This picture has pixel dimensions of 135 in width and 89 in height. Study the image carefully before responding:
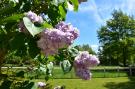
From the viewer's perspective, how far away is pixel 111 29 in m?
67.1

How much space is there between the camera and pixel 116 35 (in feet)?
214

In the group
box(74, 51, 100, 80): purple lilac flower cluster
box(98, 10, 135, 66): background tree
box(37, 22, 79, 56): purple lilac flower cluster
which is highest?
box(98, 10, 135, 66): background tree

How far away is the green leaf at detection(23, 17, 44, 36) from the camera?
74.9 inches

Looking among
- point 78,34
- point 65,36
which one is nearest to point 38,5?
point 78,34

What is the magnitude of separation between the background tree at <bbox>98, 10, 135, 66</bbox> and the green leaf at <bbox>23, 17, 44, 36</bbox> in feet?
195

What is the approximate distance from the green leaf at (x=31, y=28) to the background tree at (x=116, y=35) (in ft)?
195

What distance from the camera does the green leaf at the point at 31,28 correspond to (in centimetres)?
190

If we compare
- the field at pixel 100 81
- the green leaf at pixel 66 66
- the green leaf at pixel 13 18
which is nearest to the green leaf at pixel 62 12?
the green leaf at pixel 66 66

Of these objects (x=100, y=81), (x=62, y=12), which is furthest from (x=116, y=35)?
(x=62, y=12)

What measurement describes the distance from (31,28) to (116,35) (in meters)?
63.8

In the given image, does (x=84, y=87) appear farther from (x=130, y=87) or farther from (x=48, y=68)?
(x=48, y=68)

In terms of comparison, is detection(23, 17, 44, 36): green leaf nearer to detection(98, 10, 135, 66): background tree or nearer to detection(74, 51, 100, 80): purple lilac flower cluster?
detection(74, 51, 100, 80): purple lilac flower cluster

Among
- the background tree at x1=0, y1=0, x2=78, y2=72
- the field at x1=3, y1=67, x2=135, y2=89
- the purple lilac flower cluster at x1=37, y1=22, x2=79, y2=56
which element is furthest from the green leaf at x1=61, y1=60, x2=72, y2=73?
the field at x1=3, y1=67, x2=135, y2=89

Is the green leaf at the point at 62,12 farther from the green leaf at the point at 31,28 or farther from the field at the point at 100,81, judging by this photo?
the field at the point at 100,81
